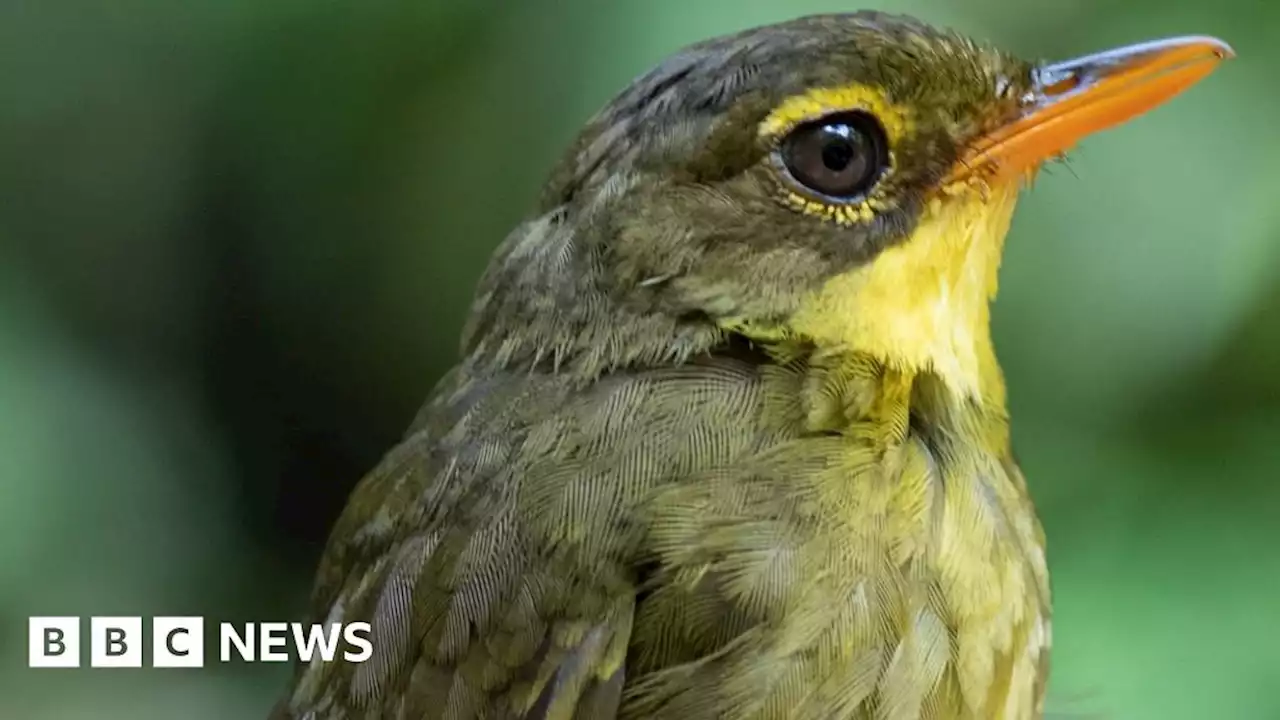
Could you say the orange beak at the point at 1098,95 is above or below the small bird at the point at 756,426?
above

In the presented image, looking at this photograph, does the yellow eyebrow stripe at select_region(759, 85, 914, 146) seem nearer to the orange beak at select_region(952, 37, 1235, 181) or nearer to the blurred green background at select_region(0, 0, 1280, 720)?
the orange beak at select_region(952, 37, 1235, 181)

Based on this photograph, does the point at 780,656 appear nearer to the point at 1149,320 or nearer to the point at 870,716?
the point at 870,716

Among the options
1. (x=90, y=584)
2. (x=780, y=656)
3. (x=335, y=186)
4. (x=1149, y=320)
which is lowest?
(x=90, y=584)

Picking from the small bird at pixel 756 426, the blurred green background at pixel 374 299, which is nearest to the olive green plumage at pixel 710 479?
the small bird at pixel 756 426

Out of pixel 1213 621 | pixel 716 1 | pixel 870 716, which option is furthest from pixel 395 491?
pixel 1213 621

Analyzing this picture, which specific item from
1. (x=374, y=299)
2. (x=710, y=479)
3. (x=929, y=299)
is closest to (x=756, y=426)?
(x=710, y=479)

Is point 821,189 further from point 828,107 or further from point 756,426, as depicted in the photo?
point 756,426

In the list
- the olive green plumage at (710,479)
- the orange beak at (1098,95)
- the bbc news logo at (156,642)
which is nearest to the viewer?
the olive green plumage at (710,479)

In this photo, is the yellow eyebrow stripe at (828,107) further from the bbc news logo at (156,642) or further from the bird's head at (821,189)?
the bbc news logo at (156,642)

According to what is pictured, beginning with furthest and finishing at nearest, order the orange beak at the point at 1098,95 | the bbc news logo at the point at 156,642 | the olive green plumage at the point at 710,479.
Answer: the bbc news logo at the point at 156,642, the orange beak at the point at 1098,95, the olive green plumage at the point at 710,479
